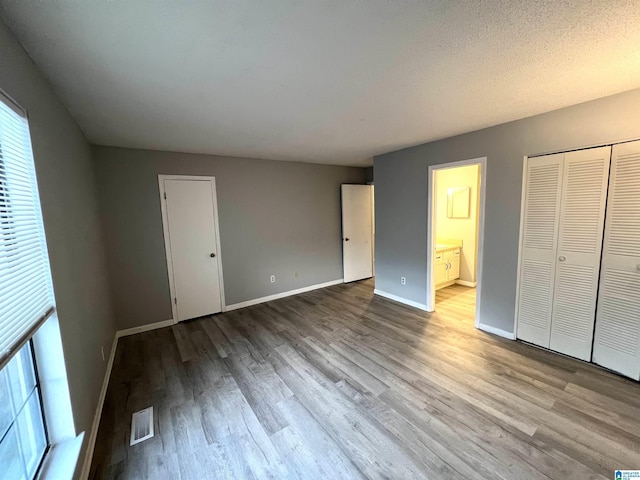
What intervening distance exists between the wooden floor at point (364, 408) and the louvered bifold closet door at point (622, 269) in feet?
0.85

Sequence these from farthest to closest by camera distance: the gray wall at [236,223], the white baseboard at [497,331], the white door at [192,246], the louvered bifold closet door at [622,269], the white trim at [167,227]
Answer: the white door at [192,246], the white trim at [167,227], the gray wall at [236,223], the white baseboard at [497,331], the louvered bifold closet door at [622,269]

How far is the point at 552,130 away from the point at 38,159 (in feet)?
12.6

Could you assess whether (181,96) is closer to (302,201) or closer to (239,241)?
(239,241)

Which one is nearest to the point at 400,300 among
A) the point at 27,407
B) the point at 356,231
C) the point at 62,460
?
the point at 356,231

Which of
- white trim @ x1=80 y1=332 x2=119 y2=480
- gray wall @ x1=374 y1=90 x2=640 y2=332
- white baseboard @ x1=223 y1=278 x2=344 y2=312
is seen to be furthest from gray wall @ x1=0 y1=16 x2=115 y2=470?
gray wall @ x1=374 y1=90 x2=640 y2=332

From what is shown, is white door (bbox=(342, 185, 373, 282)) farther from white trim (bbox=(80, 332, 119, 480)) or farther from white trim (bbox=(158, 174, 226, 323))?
white trim (bbox=(80, 332, 119, 480))

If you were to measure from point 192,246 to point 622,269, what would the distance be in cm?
457

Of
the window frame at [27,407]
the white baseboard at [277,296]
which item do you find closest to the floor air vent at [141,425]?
the window frame at [27,407]

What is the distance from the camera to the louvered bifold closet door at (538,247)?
2.49m

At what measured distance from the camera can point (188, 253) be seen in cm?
368

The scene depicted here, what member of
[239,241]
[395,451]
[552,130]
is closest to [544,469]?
[395,451]

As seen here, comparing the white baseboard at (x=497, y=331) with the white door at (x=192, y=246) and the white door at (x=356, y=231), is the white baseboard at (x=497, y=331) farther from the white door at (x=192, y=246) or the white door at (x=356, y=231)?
the white door at (x=192, y=246)

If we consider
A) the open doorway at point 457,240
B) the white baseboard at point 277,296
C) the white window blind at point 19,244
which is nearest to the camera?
the white window blind at point 19,244

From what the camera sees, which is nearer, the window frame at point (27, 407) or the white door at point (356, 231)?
the window frame at point (27, 407)
